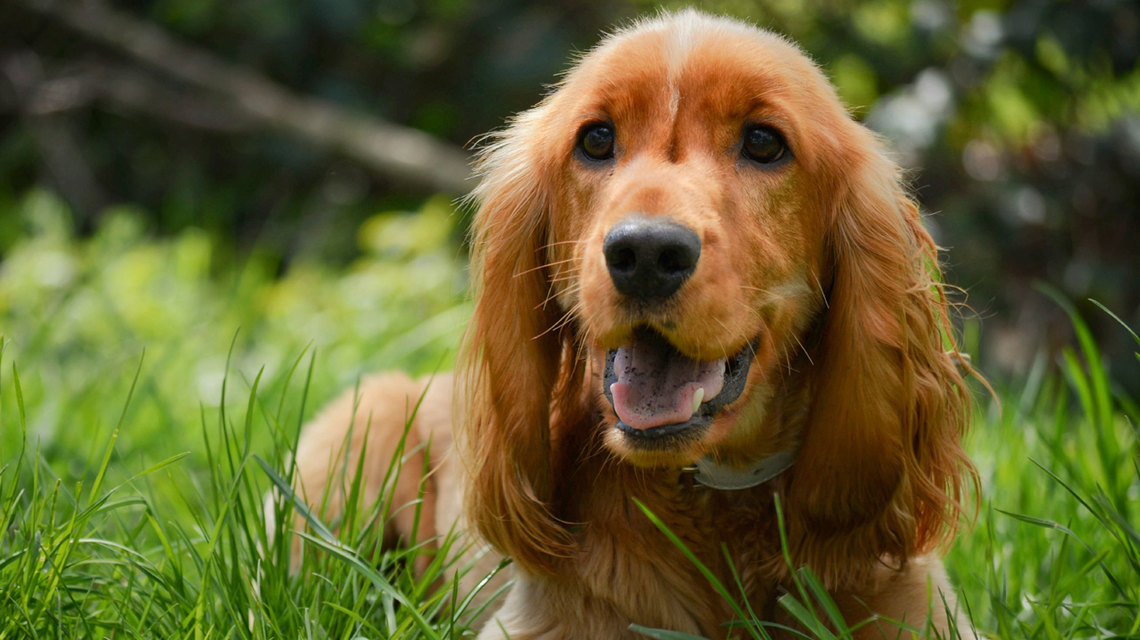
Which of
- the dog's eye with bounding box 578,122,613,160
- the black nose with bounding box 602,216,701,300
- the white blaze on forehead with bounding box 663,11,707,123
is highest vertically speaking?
the white blaze on forehead with bounding box 663,11,707,123

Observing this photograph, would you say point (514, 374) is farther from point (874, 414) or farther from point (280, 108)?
point (280, 108)

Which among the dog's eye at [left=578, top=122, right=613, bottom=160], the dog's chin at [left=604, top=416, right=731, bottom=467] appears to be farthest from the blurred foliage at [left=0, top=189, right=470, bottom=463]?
the dog's chin at [left=604, top=416, right=731, bottom=467]

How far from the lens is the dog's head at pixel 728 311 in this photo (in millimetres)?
2092

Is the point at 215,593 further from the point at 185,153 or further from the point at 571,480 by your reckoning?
the point at 185,153

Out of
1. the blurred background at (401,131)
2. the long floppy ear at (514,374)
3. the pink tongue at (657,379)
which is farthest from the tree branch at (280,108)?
the pink tongue at (657,379)

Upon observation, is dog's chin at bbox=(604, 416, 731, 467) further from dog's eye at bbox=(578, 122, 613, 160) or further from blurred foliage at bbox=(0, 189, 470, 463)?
blurred foliage at bbox=(0, 189, 470, 463)

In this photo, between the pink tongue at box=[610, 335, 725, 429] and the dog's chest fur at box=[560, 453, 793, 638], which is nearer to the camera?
the pink tongue at box=[610, 335, 725, 429]

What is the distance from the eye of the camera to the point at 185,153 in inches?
276

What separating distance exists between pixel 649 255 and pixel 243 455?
3.37 ft

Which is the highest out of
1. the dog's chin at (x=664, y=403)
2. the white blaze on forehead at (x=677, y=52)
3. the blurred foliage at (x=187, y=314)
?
the white blaze on forehead at (x=677, y=52)

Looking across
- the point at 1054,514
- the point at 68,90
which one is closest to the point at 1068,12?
the point at 1054,514

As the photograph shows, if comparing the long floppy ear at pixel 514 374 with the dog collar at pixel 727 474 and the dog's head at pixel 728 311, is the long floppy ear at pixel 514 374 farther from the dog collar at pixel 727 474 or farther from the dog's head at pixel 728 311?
the dog collar at pixel 727 474

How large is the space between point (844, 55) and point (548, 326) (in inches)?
144

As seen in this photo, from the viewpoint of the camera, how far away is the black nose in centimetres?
193
